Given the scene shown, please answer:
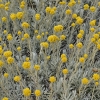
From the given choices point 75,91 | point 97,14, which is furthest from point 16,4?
point 75,91

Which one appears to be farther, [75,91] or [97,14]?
[97,14]

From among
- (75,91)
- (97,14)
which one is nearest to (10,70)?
(75,91)

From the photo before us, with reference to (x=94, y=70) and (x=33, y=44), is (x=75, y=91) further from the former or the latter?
(x=33, y=44)

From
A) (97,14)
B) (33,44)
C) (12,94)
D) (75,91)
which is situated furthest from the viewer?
(97,14)

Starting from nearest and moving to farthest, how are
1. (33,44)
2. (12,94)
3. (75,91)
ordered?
(75,91), (12,94), (33,44)

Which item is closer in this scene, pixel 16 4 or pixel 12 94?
pixel 12 94

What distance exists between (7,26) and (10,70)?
0.51m

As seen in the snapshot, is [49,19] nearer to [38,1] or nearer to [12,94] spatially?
[38,1]

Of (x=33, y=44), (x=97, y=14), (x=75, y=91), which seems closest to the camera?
(x=75, y=91)

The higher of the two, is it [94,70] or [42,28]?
[42,28]

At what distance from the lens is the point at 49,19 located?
6.97 ft

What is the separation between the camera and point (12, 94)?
5.85 feet

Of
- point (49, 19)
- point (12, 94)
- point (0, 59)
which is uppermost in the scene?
point (49, 19)

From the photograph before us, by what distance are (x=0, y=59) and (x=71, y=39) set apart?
2.16 ft
